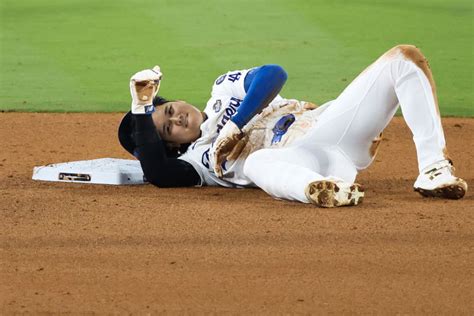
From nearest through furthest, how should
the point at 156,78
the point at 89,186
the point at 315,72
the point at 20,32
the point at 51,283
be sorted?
the point at 51,283
the point at 156,78
the point at 89,186
the point at 315,72
the point at 20,32

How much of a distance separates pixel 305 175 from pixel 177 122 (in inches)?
40.2

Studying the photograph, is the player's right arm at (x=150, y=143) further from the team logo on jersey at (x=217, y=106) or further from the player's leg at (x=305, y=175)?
the player's leg at (x=305, y=175)

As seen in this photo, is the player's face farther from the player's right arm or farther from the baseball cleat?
the baseball cleat

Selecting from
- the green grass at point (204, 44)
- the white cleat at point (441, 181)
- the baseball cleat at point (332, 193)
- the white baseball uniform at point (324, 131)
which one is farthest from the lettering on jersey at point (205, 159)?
the green grass at point (204, 44)

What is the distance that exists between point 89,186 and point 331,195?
151 cm

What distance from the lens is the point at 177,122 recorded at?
592cm

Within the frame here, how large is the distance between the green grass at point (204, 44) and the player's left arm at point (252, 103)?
3.20 meters

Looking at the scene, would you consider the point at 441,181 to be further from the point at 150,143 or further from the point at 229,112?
the point at 150,143

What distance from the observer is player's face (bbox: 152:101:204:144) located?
5.92m

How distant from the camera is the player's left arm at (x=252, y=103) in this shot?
5.57 meters

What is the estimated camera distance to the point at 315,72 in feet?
32.1

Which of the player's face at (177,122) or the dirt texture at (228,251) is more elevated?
the player's face at (177,122)

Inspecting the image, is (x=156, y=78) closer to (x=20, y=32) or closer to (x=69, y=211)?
(x=69, y=211)

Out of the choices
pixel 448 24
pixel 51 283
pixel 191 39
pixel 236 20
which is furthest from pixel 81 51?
pixel 51 283
